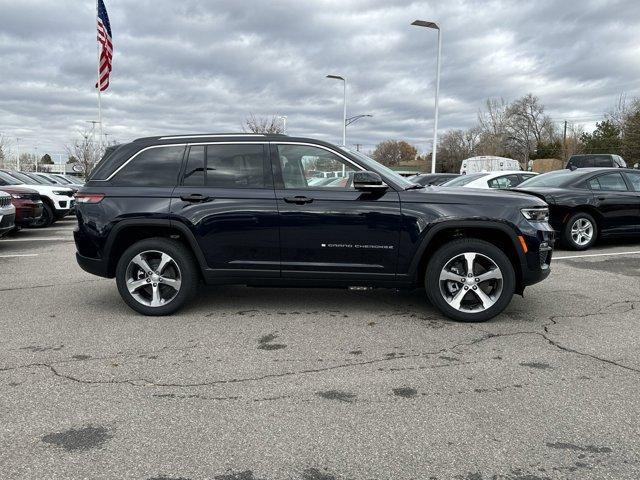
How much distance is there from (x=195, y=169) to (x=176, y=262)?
37.4 inches

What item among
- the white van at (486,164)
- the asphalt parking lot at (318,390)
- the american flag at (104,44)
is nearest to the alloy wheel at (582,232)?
the asphalt parking lot at (318,390)

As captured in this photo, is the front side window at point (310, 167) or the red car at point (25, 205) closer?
the front side window at point (310, 167)

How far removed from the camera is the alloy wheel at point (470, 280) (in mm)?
4992

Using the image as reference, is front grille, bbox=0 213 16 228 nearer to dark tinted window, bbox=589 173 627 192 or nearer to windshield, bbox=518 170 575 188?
windshield, bbox=518 170 575 188

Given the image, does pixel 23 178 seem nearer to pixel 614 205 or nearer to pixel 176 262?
pixel 176 262

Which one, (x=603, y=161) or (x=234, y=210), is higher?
(x=603, y=161)

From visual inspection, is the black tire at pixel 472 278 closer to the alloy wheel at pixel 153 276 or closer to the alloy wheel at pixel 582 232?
the alloy wheel at pixel 153 276

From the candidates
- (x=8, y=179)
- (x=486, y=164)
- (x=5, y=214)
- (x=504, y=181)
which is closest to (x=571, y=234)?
(x=504, y=181)

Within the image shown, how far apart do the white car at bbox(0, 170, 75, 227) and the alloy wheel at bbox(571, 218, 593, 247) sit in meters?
12.6

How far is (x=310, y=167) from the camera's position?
5.25 meters

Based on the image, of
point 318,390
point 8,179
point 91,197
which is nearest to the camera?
point 318,390

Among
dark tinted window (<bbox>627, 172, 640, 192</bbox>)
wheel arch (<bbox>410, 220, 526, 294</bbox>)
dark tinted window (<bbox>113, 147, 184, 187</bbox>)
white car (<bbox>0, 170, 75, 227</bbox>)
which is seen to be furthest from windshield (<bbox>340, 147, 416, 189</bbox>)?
white car (<bbox>0, 170, 75, 227</bbox>)

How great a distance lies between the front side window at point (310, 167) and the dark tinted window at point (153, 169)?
42.4 inches

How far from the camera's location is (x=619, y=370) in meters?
3.85
